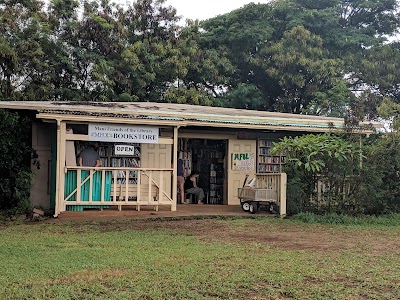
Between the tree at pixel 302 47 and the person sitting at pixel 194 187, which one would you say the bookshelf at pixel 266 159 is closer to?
the person sitting at pixel 194 187

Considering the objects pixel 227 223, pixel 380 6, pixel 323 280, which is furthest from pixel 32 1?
pixel 323 280

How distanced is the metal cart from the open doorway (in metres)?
2.65

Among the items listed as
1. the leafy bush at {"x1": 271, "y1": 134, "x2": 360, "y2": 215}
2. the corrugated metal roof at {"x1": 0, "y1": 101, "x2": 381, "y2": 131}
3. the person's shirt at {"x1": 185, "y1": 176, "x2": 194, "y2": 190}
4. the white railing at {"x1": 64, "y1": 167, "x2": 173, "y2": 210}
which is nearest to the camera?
the white railing at {"x1": 64, "y1": 167, "x2": 173, "y2": 210}

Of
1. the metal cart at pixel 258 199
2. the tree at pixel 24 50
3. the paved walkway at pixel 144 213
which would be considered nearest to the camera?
the paved walkway at pixel 144 213

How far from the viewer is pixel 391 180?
12.5 m

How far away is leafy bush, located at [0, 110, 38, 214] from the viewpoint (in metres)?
11.9

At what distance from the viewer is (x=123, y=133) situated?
12242 millimetres

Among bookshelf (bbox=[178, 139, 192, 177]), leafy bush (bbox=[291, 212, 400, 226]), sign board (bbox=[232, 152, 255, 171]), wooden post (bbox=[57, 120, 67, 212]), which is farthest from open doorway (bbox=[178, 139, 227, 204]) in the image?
wooden post (bbox=[57, 120, 67, 212])

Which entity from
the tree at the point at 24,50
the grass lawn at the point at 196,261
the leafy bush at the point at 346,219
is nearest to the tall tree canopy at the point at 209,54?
the tree at the point at 24,50

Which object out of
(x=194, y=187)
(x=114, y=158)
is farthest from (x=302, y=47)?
(x=114, y=158)

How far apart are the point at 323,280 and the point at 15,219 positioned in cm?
731

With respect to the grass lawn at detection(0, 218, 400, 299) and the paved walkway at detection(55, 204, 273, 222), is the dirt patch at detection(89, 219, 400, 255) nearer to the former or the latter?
the grass lawn at detection(0, 218, 400, 299)

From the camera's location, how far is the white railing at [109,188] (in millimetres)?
11617

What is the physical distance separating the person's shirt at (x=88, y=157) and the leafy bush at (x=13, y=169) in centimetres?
123
